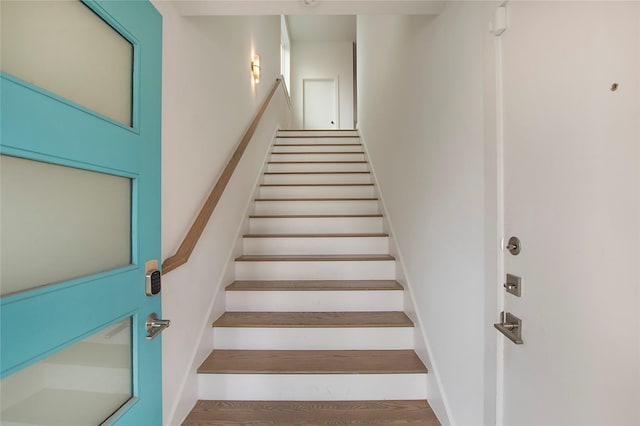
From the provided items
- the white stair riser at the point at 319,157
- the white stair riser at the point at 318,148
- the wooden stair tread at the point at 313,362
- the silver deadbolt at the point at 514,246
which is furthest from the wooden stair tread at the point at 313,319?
the white stair riser at the point at 318,148

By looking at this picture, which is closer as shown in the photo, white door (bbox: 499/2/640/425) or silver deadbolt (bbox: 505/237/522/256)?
white door (bbox: 499/2/640/425)

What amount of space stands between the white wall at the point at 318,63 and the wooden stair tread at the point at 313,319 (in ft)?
17.4

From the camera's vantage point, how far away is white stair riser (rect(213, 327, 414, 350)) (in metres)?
1.63

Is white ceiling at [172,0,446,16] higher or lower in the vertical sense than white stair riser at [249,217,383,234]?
higher

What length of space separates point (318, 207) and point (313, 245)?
519mm

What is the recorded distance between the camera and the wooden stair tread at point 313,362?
1.44 metres

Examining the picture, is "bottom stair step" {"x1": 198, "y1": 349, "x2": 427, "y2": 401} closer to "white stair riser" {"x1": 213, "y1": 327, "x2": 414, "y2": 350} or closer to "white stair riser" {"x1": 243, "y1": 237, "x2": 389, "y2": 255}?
"white stair riser" {"x1": 213, "y1": 327, "x2": 414, "y2": 350}

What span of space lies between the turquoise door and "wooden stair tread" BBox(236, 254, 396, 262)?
1.15 m

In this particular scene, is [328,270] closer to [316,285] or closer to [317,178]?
[316,285]

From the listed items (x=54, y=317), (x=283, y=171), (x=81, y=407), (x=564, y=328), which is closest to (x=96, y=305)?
(x=54, y=317)

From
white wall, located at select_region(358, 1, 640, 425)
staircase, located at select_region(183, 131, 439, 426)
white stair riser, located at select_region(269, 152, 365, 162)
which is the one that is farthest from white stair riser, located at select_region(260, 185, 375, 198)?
white wall, located at select_region(358, 1, 640, 425)

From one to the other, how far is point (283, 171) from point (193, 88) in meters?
1.85

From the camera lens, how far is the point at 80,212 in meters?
0.74

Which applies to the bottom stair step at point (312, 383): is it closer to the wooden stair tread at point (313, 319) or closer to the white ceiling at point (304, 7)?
the wooden stair tread at point (313, 319)
